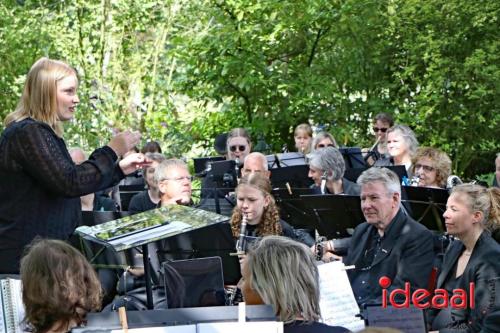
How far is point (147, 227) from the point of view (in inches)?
195

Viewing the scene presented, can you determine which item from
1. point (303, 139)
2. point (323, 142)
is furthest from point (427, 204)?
point (303, 139)

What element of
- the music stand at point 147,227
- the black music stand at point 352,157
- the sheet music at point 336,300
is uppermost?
the black music stand at point 352,157

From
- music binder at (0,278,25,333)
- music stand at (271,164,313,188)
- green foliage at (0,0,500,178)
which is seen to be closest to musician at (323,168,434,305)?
music binder at (0,278,25,333)

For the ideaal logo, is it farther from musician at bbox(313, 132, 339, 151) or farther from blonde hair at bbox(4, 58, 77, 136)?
musician at bbox(313, 132, 339, 151)

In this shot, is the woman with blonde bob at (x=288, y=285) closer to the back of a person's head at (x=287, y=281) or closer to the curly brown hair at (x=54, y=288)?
the back of a person's head at (x=287, y=281)

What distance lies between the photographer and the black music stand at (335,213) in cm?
791

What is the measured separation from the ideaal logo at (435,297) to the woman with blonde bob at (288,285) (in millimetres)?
1931

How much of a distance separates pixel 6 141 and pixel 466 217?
2923 millimetres

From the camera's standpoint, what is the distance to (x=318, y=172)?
959cm

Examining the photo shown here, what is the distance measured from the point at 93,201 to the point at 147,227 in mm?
4816

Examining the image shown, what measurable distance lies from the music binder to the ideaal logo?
7.84 ft

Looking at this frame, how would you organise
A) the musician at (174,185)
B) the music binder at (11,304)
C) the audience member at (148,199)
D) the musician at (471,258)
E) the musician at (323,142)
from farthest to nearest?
the musician at (323,142)
the audience member at (148,199)
the musician at (174,185)
the musician at (471,258)
the music binder at (11,304)

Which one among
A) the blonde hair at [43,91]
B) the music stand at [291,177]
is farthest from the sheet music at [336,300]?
the music stand at [291,177]

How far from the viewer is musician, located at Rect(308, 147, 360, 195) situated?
30.9 ft
